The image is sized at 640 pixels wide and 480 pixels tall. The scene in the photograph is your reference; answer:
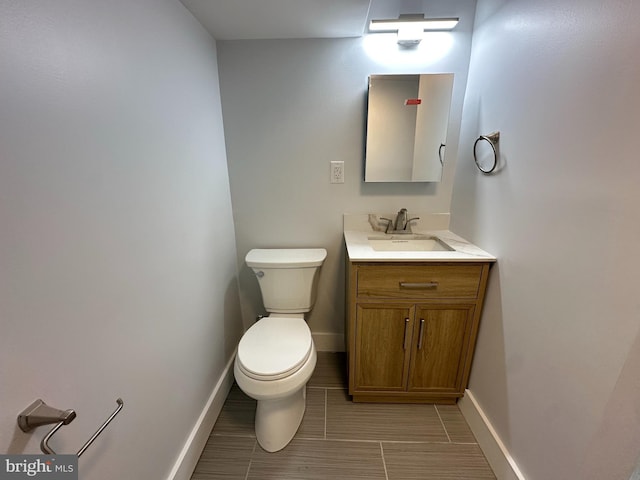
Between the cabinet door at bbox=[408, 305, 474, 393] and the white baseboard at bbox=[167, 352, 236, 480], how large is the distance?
1.06 m

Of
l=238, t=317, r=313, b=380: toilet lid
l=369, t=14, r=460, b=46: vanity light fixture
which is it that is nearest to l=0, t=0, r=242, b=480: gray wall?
l=238, t=317, r=313, b=380: toilet lid

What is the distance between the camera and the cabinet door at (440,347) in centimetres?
133

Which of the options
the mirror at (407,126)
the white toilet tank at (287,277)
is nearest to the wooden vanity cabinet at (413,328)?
the white toilet tank at (287,277)

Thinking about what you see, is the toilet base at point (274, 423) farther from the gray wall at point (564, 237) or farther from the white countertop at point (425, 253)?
the gray wall at point (564, 237)

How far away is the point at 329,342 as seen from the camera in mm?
1948

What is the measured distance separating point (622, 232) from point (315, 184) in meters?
1.31

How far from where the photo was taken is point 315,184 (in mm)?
1659

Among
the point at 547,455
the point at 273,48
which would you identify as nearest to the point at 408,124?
the point at 273,48

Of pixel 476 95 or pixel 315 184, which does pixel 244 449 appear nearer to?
pixel 315 184

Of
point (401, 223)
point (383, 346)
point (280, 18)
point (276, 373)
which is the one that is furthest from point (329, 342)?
point (280, 18)

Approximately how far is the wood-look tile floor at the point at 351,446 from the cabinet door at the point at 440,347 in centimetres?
18

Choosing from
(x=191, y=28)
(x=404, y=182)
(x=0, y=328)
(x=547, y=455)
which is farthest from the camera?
(x=404, y=182)

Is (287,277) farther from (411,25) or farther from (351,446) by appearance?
(411,25)

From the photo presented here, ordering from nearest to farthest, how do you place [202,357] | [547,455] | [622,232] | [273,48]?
[622,232] < [547,455] < [202,357] < [273,48]
